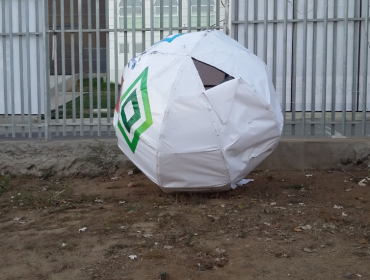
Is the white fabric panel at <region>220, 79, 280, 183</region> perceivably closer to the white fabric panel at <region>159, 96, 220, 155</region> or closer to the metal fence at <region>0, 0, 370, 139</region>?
the white fabric panel at <region>159, 96, 220, 155</region>

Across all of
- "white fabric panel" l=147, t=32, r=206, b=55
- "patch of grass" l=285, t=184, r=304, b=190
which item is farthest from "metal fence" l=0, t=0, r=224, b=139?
"patch of grass" l=285, t=184, r=304, b=190

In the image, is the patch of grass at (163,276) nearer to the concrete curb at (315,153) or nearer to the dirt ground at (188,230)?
the dirt ground at (188,230)

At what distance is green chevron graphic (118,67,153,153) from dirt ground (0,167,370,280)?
0.76m

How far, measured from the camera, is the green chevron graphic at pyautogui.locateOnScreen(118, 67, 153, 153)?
536 cm

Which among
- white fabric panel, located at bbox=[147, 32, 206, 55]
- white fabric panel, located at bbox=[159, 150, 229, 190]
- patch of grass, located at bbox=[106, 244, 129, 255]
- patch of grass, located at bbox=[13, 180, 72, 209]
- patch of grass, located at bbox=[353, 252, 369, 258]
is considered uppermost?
white fabric panel, located at bbox=[147, 32, 206, 55]

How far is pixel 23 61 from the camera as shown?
7508 mm

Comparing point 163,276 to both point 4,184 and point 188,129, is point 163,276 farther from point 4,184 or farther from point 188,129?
point 4,184

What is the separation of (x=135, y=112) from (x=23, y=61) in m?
2.77

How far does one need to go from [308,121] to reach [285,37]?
1110mm

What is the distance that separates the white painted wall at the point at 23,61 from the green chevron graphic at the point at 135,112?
7.00 feet

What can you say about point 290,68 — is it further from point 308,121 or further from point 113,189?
point 113,189

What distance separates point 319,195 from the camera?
6031 mm

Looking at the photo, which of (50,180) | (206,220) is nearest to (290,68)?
(206,220)

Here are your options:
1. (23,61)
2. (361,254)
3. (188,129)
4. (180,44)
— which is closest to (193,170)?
(188,129)
